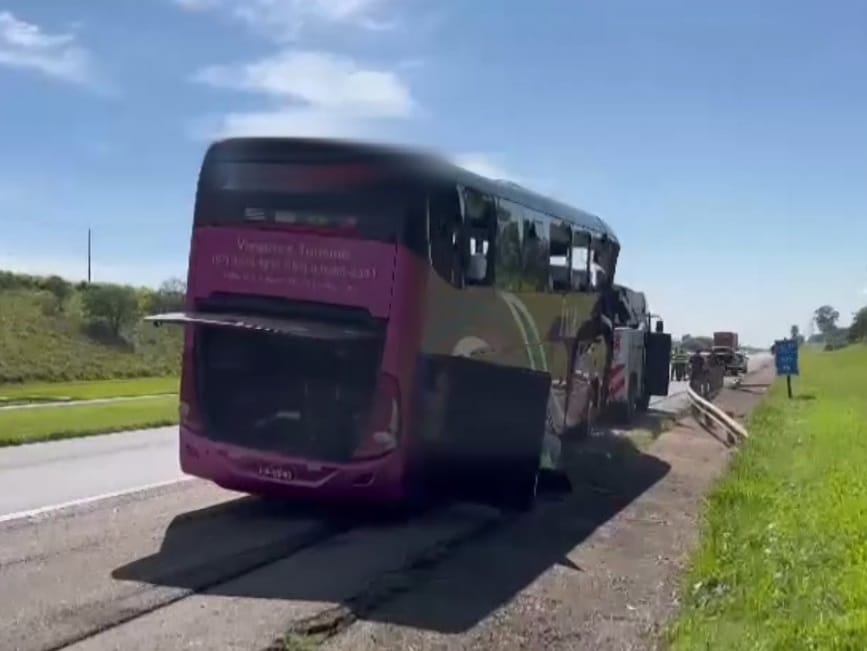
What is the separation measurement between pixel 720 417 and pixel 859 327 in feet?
417

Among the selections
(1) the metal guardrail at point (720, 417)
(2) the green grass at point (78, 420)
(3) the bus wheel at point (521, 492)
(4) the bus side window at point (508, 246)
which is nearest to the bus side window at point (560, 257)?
(4) the bus side window at point (508, 246)

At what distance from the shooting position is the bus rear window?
1149cm

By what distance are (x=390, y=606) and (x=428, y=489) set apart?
3722mm

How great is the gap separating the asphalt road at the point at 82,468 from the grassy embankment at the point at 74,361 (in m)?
4.82

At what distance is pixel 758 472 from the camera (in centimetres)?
1631

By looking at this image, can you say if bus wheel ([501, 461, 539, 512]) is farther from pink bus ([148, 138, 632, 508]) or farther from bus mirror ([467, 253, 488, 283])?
bus mirror ([467, 253, 488, 283])

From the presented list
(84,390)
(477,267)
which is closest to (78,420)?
(477,267)

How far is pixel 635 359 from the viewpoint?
1092 inches

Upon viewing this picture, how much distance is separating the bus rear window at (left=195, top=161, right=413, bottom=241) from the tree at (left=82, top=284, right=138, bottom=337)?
166ft

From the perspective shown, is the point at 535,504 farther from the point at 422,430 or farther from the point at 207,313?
the point at 207,313

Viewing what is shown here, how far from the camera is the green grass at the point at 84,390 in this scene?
3744 cm

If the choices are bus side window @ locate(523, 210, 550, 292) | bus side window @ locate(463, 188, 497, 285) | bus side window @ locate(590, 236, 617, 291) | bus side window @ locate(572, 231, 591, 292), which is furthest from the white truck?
bus side window @ locate(463, 188, 497, 285)

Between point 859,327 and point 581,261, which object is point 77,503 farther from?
point 859,327

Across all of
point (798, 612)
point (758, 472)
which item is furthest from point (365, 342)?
Result: point (758, 472)
